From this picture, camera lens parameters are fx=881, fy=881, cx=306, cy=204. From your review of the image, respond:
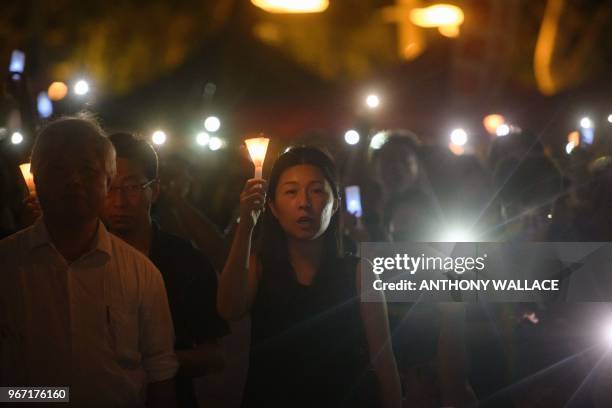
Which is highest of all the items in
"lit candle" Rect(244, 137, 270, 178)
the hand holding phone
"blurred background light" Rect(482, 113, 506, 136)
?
"blurred background light" Rect(482, 113, 506, 136)

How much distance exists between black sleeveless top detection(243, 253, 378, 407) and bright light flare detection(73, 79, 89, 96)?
4.51m

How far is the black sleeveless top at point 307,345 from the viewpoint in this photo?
3785 mm

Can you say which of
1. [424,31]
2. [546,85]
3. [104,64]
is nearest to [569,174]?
[546,85]

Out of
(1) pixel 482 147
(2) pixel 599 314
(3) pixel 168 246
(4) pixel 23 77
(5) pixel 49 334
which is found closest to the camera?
(5) pixel 49 334

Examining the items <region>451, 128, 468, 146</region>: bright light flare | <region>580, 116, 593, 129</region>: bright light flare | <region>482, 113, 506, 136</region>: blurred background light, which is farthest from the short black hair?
<region>482, 113, 506, 136</region>: blurred background light

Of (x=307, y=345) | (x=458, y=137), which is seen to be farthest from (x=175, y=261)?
(x=458, y=137)

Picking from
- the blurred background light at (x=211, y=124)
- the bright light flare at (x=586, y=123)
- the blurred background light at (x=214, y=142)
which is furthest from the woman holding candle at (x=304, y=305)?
the blurred background light at (x=211, y=124)

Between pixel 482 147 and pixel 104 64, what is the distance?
9050 mm

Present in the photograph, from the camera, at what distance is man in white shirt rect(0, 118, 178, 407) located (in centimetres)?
316

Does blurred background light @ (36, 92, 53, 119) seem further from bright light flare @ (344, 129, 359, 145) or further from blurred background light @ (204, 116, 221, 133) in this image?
bright light flare @ (344, 129, 359, 145)

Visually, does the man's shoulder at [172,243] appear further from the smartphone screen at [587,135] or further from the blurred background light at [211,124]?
the blurred background light at [211,124]

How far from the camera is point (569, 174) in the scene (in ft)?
26.5

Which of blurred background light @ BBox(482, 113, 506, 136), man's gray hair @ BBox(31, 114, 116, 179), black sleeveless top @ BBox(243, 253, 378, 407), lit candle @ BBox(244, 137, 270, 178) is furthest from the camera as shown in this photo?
blurred background light @ BBox(482, 113, 506, 136)

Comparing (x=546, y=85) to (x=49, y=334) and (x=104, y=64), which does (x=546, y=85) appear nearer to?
(x=104, y=64)
